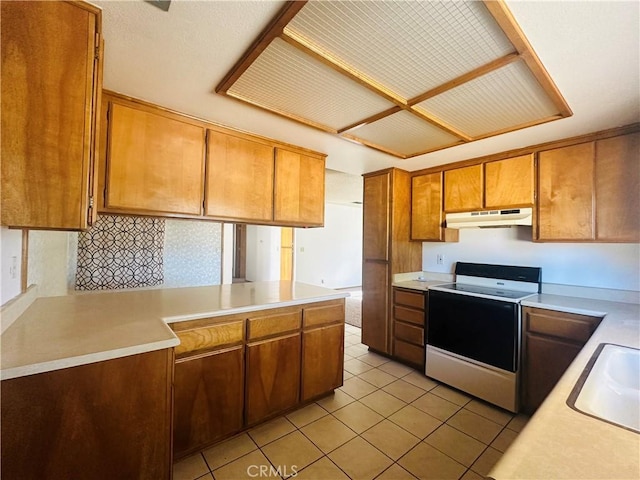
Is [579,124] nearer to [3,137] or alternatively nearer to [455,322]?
[455,322]

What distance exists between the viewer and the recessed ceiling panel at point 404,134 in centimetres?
197

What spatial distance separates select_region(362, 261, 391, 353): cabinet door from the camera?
127 inches

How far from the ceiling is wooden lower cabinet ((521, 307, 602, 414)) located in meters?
1.39

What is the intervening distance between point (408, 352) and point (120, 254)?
344cm

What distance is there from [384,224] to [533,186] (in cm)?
141

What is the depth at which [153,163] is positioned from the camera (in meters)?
1.88

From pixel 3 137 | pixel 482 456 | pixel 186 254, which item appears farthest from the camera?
pixel 186 254

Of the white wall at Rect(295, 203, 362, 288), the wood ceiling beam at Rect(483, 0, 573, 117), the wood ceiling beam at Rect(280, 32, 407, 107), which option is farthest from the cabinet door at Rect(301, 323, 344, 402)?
the white wall at Rect(295, 203, 362, 288)

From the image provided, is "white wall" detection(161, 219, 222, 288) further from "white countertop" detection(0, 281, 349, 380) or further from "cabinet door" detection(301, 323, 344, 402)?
"cabinet door" detection(301, 323, 344, 402)

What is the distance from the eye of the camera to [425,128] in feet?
6.86

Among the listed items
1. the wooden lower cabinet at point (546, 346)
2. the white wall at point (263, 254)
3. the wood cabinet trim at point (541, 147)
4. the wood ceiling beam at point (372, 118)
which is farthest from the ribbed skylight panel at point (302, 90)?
the white wall at point (263, 254)

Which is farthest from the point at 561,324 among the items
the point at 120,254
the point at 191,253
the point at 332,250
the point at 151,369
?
the point at 332,250

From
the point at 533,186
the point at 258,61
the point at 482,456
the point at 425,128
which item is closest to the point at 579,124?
the point at 533,186

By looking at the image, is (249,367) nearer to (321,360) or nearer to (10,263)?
(321,360)
